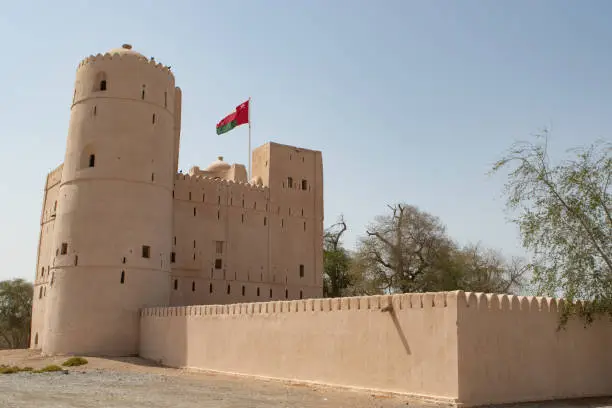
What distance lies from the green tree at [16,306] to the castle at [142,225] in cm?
1513

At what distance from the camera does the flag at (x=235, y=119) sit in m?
31.1

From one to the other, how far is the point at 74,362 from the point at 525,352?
14.3m

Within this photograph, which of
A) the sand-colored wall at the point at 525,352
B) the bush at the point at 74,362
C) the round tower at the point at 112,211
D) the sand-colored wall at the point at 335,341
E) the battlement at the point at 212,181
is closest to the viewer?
the sand-colored wall at the point at 525,352

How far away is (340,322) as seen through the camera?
14320mm

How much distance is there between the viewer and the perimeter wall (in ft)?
38.6

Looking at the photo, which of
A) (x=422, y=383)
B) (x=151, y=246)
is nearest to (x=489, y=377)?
(x=422, y=383)

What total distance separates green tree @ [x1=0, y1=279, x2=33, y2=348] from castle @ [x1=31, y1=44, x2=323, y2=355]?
596 inches

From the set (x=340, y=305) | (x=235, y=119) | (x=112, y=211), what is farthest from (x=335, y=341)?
(x=235, y=119)

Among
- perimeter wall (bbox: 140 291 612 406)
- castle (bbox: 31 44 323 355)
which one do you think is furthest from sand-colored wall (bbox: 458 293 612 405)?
castle (bbox: 31 44 323 355)

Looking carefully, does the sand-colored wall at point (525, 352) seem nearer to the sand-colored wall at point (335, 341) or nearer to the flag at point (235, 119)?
the sand-colored wall at point (335, 341)

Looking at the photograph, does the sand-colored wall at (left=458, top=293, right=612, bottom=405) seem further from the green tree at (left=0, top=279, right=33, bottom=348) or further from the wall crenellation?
the green tree at (left=0, top=279, right=33, bottom=348)

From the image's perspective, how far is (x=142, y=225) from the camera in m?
23.3

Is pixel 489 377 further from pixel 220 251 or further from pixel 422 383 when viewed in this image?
pixel 220 251

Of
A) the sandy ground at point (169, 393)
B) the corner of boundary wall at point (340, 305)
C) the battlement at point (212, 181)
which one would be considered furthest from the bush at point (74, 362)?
the battlement at point (212, 181)
